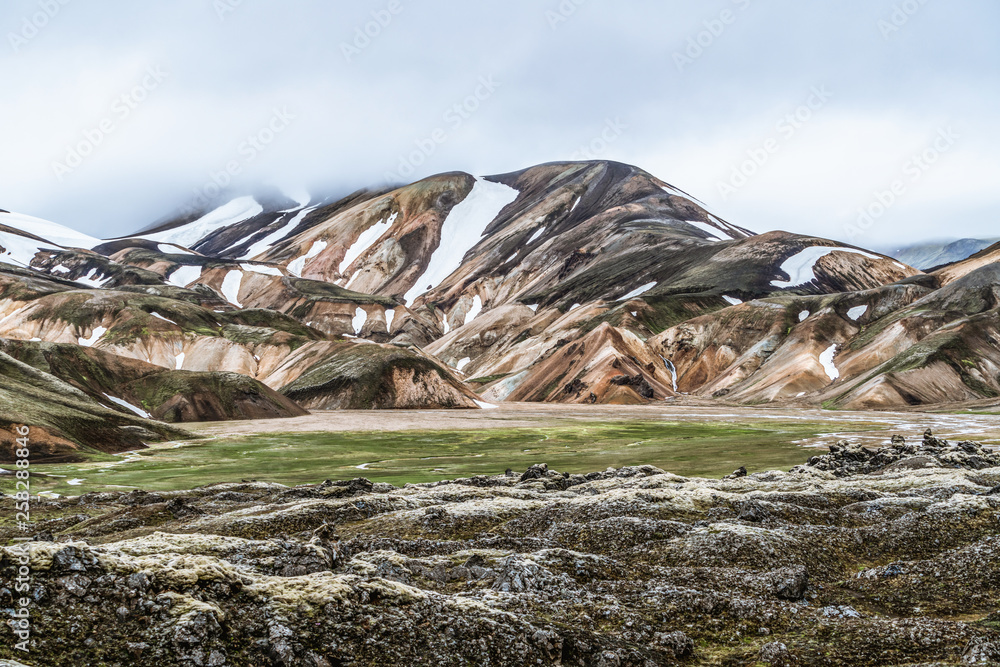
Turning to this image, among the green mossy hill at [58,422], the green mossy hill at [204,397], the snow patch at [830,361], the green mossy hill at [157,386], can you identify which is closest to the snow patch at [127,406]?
the green mossy hill at [157,386]

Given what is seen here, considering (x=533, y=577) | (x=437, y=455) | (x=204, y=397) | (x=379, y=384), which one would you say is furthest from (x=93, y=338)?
(x=533, y=577)

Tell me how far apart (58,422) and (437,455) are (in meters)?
34.0

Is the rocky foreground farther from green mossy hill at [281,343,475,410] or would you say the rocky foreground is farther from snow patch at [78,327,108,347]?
snow patch at [78,327,108,347]

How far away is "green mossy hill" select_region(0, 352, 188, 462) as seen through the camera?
59531 millimetres

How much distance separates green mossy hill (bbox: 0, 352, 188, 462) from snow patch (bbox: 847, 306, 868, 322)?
15164 centimetres

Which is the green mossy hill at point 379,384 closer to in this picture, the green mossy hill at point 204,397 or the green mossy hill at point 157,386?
the green mossy hill at point 157,386

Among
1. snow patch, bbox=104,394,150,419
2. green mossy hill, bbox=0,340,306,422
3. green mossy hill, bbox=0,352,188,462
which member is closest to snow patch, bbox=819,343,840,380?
green mossy hill, bbox=0,340,306,422

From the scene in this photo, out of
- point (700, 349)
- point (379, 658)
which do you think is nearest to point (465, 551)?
point (379, 658)

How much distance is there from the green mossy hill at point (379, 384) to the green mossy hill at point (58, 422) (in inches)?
2615

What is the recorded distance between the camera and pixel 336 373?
6324 inches

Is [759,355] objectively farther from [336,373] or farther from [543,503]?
[543,503]

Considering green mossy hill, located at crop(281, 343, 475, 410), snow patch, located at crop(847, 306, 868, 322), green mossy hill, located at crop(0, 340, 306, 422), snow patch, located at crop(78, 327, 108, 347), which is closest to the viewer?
green mossy hill, located at crop(0, 340, 306, 422)

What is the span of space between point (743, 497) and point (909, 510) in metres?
5.37

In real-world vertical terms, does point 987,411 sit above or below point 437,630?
below
